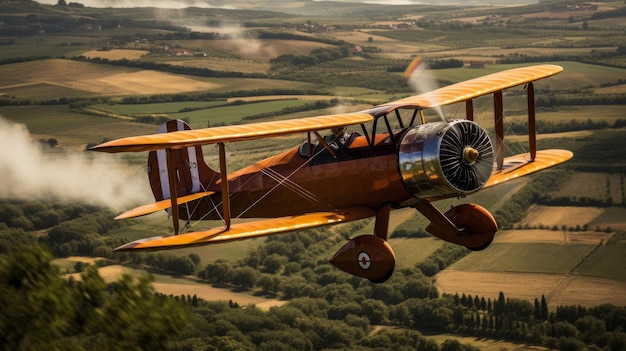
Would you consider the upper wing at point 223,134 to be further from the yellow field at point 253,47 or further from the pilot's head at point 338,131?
the yellow field at point 253,47

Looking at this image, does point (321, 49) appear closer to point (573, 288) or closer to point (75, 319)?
point (573, 288)

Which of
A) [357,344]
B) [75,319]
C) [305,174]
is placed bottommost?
[357,344]

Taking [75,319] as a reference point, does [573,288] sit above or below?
below

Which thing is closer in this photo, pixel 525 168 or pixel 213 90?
pixel 525 168

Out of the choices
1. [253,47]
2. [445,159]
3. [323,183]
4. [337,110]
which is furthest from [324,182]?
[253,47]

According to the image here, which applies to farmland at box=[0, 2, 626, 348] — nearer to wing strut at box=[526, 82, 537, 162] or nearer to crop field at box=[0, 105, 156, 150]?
crop field at box=[0, 105, 156, 150]

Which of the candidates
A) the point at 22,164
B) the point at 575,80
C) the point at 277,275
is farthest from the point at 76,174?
the point at 575,80

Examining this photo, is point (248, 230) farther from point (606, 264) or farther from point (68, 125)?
point (68, 125)
